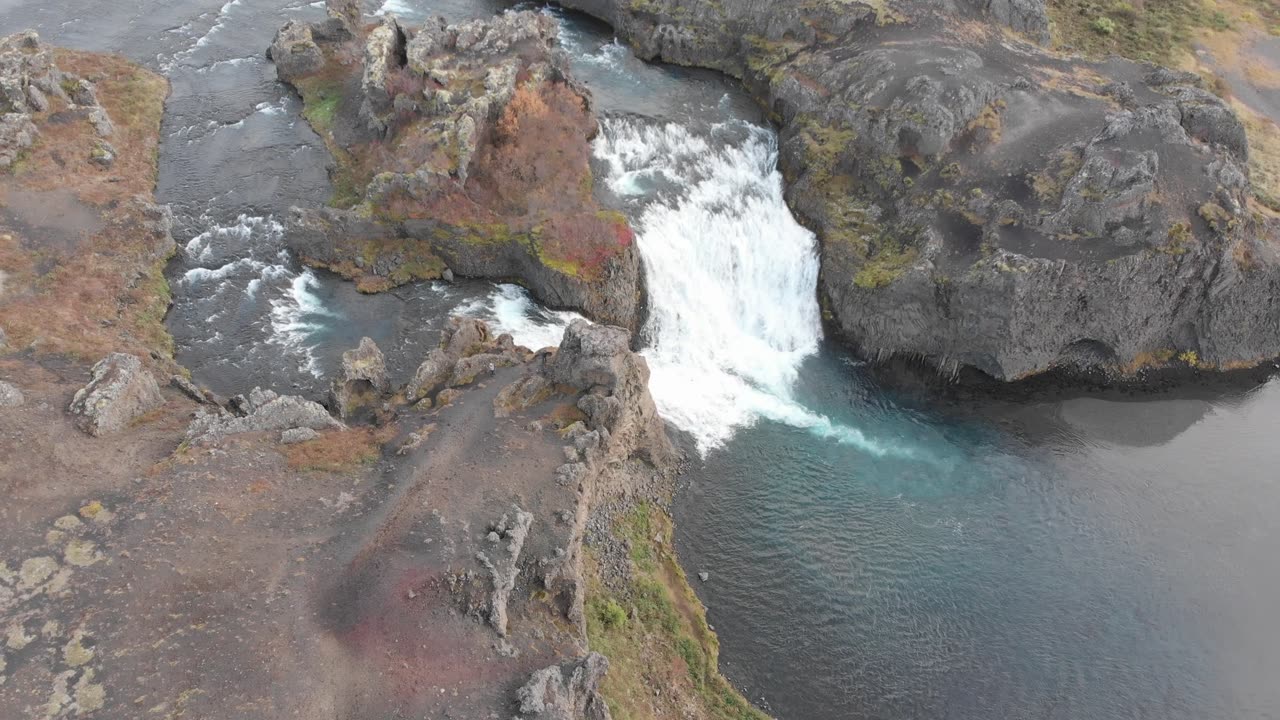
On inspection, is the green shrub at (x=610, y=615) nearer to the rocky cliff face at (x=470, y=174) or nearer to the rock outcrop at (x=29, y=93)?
the rocky cliff face at (x=470, y=174)

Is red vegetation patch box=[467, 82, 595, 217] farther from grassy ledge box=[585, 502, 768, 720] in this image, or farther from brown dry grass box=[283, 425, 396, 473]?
grassy ledge box=[585, 502, 768, 720]

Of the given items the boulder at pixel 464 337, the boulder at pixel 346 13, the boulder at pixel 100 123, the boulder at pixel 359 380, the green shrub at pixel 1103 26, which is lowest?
the boulder at pixel 359 380

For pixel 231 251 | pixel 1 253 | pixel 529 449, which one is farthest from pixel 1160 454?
pixel 1 253

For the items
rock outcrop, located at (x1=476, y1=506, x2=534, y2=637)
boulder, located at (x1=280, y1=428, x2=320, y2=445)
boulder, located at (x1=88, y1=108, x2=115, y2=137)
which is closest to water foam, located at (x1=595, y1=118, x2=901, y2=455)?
rock outcrop, located at (x1=476, y1=506, x2=534, y2=637)

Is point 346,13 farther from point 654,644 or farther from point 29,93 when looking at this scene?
point 654,644

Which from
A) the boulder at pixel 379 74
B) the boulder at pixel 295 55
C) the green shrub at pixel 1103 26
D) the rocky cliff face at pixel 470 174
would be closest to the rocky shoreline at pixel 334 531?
the rocky cliff face at pixel 470 174
